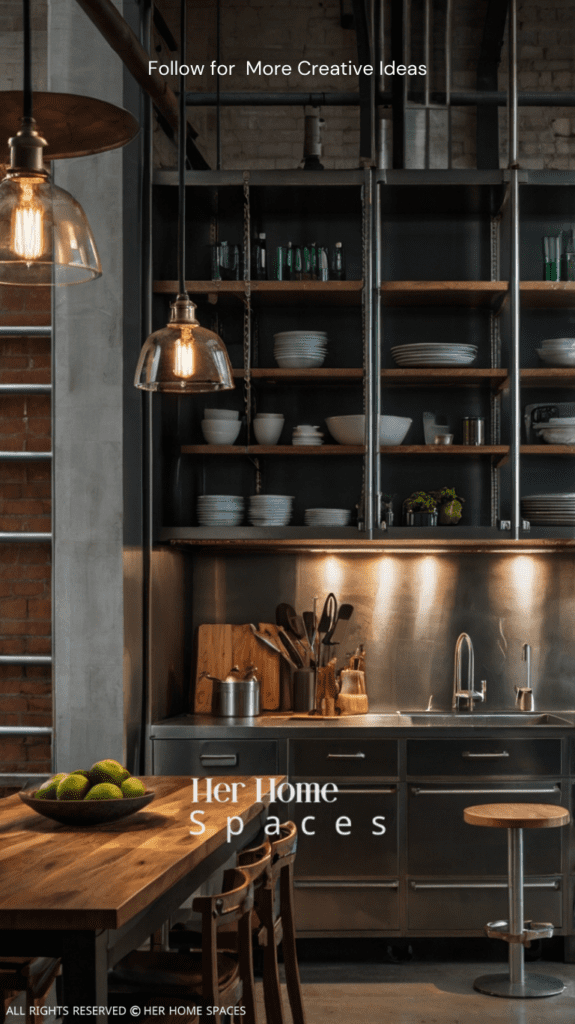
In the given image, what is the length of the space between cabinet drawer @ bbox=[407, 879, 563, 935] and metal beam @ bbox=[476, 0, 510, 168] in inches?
131

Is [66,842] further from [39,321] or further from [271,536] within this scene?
[39,321]

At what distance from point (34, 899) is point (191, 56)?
16.5ft

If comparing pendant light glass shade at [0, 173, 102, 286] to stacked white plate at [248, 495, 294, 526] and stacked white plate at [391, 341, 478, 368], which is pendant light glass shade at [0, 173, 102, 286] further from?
stacked white plate at [391, 341, 478, 368]

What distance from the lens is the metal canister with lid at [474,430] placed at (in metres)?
5.01

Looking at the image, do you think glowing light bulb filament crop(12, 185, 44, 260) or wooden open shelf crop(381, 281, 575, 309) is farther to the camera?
wooden open shelf crop(381, 281, 575, 309)

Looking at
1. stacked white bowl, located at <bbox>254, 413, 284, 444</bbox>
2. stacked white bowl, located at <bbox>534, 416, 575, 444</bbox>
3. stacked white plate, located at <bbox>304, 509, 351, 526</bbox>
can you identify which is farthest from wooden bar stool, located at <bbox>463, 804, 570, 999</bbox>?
stacked white bowl, located at <bbox>254, 413, 284, 444</bbox>

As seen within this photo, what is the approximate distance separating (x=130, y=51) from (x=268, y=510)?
1998mm

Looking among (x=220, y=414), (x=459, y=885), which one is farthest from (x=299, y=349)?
(x=459, y=885)

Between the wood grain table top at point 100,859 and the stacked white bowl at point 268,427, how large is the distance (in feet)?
6.84

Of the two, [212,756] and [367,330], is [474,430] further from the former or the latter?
[212,756]

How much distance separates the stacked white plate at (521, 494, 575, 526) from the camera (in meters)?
4.84

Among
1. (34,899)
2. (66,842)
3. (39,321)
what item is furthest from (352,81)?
(34,899)

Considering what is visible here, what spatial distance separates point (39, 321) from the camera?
4.89 meters

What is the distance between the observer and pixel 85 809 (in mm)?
2697
